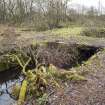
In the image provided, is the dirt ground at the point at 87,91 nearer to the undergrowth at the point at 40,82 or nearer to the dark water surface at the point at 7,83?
the undergrowth at the point at 40,82

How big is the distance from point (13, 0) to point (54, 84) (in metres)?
34.4

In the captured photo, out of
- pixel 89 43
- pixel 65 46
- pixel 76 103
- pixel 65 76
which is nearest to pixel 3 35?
pixel 65 46

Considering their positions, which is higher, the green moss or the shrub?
the shrub

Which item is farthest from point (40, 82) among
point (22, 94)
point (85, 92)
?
point (85, 92)

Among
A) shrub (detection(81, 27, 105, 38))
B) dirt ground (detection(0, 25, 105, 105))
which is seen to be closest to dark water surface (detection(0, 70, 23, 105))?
dirt ground (detection(0, 25, 105, 105))

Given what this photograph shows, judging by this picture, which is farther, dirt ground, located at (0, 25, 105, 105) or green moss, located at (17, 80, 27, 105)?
green moss, located at (17, 80, 27, 105)

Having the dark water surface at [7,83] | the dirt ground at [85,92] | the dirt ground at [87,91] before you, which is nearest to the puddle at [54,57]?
the dark water surface at [7,83]

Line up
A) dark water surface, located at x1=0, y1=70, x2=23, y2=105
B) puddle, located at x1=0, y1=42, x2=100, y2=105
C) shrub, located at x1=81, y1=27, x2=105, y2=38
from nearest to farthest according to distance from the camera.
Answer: dark water surface, located at x1=0, y1=70, x2=23, y2=105 < puddle, located at x1=0, y1=42, x2=100, y2=105 < shrub, located at x1=81, y1=27, x2=105, y2=38

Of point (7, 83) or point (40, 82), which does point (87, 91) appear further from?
point (7, 83)

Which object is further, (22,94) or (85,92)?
(22,94)

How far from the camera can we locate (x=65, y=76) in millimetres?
13750

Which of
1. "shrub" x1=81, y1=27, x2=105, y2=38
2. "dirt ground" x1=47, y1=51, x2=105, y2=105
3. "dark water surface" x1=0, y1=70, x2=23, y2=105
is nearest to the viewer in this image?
"dirt ground" x1=47, y1=51, x2=105, y2=105

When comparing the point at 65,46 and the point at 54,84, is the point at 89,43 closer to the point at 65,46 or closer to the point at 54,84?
the point at 65,46

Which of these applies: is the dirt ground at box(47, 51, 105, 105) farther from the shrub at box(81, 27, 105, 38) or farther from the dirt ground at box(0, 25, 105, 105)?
the shrub at box(81, 27, 105, 38)
